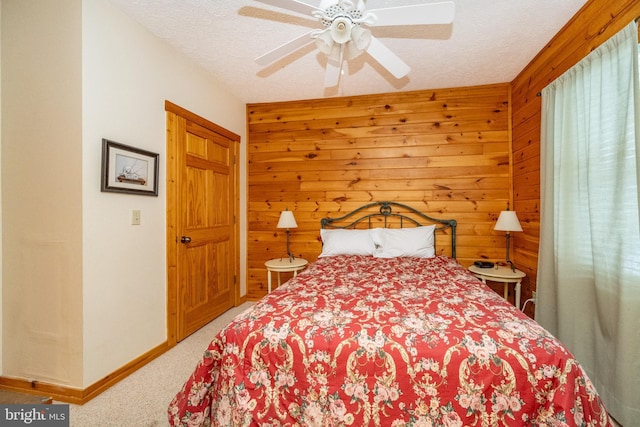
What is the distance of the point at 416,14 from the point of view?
4.73 feet

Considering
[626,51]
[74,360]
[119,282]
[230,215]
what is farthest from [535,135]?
[74,360]

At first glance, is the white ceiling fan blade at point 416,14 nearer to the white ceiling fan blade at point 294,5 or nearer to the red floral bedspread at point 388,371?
the white ceiling fan blade at point 294,5

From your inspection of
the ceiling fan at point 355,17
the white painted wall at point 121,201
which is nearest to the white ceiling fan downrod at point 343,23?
the ceiling fan at point 355,17

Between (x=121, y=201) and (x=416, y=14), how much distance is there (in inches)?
86.6

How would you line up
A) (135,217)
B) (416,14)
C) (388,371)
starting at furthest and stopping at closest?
(135,217), (416,14), (388,371)

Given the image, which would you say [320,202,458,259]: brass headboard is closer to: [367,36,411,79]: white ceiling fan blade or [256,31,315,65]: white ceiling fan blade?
[367,36,411,79]: white ceiling fan blade

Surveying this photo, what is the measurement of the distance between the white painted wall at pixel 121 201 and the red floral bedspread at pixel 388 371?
95 centimetres

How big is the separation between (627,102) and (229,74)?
3077 mm

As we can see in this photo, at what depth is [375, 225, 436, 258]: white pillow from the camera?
9.37 feet

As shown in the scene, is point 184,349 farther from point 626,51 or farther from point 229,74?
point 626,51

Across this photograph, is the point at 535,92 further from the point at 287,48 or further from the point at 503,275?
the point at 287,48

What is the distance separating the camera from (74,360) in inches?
68.5

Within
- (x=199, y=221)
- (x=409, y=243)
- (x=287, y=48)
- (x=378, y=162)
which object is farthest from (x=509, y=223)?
(x=199, y=221)

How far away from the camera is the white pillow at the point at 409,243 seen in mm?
2857
